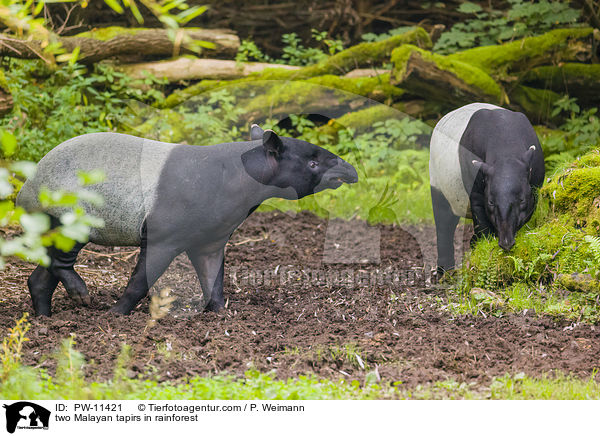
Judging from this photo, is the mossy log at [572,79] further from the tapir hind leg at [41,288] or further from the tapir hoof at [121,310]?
the tapir hind leg at [41,288]

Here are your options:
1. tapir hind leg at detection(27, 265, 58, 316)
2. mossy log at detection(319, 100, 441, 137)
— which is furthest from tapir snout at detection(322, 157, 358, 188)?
mossy log at detection(319, 100, 441, 137)

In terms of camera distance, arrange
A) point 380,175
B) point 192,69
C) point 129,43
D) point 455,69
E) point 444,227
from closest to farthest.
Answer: point 444,227 < point 455,69 < point 380,175 < point 129,43 < point 192,69

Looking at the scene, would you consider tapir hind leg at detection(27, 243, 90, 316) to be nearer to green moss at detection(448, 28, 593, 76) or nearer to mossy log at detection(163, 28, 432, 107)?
mossy log at detection(163, 28, 432, 107)

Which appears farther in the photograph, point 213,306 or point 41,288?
point 213,306

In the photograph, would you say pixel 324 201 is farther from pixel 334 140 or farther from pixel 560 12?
pixel 560 12

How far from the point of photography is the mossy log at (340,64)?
11336 millimetres

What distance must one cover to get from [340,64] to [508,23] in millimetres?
3726

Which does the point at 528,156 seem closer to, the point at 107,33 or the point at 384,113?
the point at 384,113

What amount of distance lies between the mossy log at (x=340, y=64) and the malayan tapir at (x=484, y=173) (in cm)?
479

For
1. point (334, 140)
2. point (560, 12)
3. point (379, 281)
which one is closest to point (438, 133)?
point (379, 281)

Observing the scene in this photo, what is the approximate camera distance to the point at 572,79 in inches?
427

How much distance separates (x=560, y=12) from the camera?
11.4 meters

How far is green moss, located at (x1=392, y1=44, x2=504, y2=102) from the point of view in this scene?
9586 mm

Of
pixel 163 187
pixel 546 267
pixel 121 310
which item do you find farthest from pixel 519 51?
pixel 121 310
